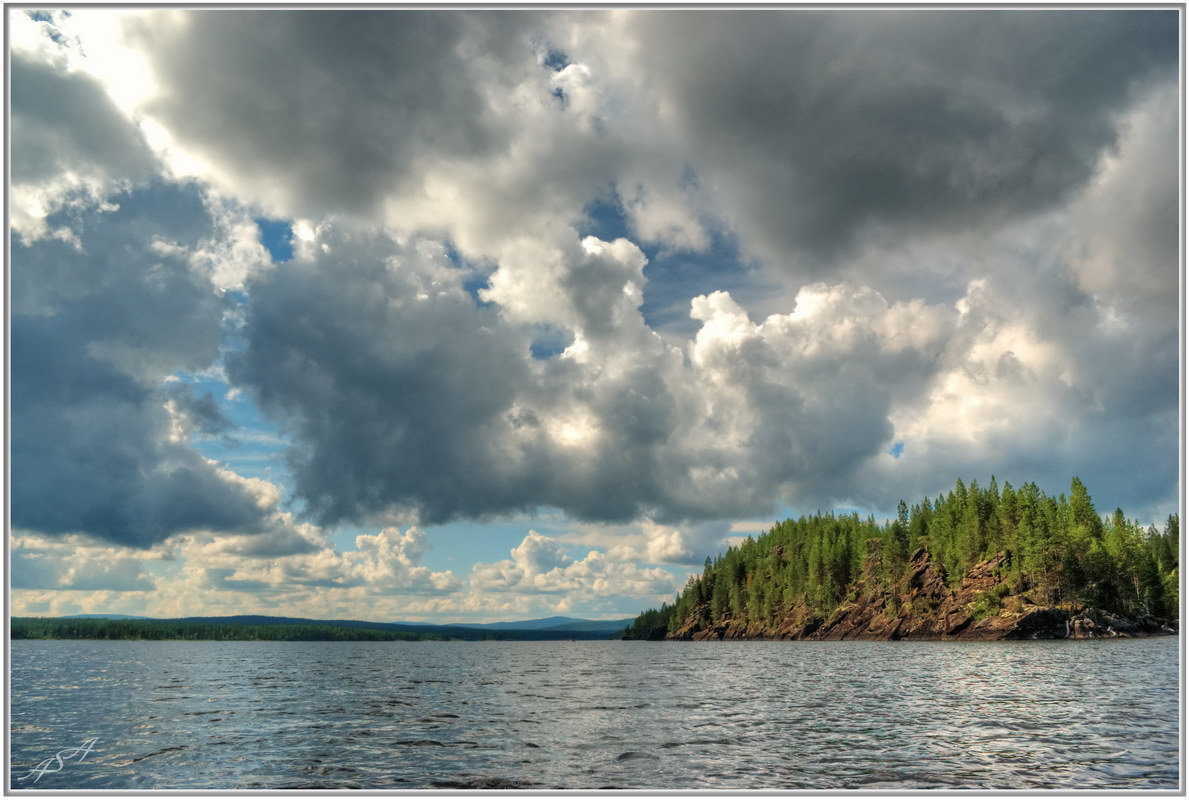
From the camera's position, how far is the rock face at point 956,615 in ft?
419

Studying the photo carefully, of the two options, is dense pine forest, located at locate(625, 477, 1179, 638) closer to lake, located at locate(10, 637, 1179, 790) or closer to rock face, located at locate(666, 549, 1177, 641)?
rock face, located at locate(666, 549, 1177, 641)

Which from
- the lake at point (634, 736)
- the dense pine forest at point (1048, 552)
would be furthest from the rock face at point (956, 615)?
the lake at point (634, 736)

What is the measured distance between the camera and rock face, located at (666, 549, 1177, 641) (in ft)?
419

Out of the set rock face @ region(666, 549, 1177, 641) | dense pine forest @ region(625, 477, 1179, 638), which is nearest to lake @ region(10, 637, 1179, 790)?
rock face @ region(666, 549, 1177, 641)

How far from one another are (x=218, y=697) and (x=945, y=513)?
179m

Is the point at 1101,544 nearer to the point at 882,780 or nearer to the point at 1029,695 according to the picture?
the point at 1029,695

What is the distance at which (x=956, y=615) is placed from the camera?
150000 mm

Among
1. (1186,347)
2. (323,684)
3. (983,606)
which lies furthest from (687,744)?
(983,606)

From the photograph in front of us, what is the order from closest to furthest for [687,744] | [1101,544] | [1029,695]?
1. [687,744]
2. [1029,695]
3. [1101,544]

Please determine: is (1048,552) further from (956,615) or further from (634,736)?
(634,736)

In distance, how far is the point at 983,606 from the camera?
144000 mm

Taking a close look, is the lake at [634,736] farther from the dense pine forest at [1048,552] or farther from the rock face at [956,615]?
the dense pine forest at [1048,552]

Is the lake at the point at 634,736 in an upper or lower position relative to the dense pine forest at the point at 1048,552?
lower

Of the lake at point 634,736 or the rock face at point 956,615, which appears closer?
the lake at point 634,736
